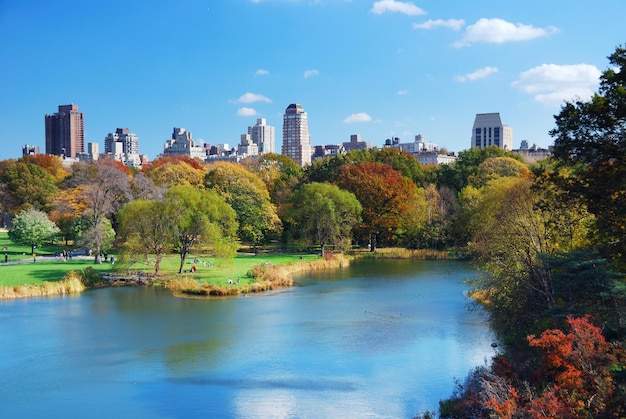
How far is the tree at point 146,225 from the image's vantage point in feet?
107

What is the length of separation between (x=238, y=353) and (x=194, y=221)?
14758mm

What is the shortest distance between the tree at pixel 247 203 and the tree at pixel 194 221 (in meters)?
11.9

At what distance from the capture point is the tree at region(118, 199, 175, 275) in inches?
1288

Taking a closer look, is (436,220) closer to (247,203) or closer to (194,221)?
(247,203)

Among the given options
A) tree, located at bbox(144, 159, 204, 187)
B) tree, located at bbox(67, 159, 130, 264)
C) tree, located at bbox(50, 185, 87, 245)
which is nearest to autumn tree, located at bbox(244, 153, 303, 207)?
tree, located at bbox(144, 159, 204, 187)

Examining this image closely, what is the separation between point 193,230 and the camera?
33.2 meters

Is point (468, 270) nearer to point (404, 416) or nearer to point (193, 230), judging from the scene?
point (193, 230)

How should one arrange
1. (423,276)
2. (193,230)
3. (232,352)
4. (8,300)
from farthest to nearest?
1. (423,276)
2. (193,230)
3. (8,300)
4. (232,352)

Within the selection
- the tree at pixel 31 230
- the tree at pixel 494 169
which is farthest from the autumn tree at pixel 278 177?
the tree at pixel 31 230

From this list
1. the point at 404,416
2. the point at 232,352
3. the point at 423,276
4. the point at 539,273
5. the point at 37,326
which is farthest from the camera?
the point at 423,276

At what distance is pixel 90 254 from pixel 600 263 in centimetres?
3521

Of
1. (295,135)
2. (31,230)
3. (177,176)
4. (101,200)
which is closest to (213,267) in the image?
(101,200)

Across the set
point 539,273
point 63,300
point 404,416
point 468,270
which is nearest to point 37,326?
point 63,300

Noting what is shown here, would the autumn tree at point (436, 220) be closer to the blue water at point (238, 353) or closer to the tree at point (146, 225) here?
the blue water at point (238, 353)
